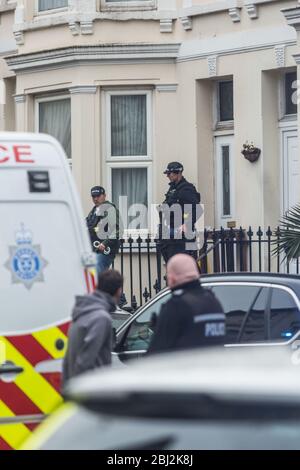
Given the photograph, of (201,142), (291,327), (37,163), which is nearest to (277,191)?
(201,142)

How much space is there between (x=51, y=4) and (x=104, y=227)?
4547mm

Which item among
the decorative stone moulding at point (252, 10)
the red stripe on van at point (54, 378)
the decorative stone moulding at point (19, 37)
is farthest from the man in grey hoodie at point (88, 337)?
the decorative stone moulding at point (19, 37)

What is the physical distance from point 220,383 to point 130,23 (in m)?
17.9

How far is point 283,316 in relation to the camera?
1096 cm

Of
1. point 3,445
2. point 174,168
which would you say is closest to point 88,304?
point 3,445

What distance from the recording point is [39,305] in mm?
8820

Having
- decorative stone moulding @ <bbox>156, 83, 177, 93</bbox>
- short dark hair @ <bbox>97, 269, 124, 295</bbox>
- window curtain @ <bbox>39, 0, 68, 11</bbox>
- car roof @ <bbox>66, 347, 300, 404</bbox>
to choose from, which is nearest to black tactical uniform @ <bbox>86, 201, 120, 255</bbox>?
decorative stone moulding @ <bbox>156, 83, 177, 93</bbox>

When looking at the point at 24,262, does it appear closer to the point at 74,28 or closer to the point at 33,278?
the point at 33,278

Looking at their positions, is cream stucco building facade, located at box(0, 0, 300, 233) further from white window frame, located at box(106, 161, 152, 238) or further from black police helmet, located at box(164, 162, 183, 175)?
black police helmet, located at box(164, 162, 183, 175)

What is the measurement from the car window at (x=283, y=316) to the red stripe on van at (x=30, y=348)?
2.61 metres

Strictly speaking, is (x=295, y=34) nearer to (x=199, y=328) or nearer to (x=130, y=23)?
(x=130, y=23)

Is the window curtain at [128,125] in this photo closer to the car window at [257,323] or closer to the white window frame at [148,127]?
the white window frame at [148,127]

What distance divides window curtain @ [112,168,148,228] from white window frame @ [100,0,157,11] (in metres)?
2.48

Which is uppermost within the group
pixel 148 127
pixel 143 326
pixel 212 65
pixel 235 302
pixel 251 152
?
pixel 212 65
